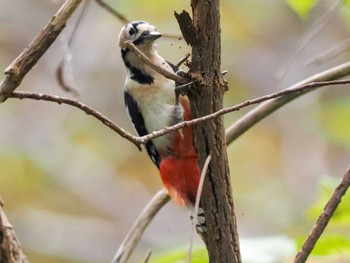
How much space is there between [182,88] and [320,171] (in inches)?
168

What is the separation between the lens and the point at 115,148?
6.28 m

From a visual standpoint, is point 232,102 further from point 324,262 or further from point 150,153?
point 150,153

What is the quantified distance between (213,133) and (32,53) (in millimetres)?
466

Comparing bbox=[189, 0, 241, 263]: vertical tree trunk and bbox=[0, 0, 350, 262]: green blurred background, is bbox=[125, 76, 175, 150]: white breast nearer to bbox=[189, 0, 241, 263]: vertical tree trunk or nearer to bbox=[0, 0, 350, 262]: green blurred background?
bbox=[189, 0, 241, 263]: vertical tree trunk

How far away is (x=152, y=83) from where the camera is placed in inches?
113

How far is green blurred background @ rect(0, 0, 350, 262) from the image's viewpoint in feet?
19.6

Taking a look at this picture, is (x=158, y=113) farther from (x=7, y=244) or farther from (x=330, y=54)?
(x=7, y=244)

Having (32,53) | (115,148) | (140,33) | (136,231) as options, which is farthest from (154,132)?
(115,148)

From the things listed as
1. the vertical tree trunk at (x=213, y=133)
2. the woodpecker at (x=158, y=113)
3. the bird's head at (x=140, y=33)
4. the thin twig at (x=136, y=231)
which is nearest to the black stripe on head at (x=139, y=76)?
the woodpecker at (x=158, y=113)

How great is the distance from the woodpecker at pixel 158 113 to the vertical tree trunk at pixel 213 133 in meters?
0.79

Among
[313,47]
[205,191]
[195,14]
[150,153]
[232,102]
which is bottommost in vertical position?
[205,191]

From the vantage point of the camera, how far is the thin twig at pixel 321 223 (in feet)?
5.98

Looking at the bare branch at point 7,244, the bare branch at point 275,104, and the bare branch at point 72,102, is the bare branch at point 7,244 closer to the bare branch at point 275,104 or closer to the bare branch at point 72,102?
the bare branch at point 72,102

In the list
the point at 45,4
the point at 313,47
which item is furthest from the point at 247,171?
the point at 45,4
